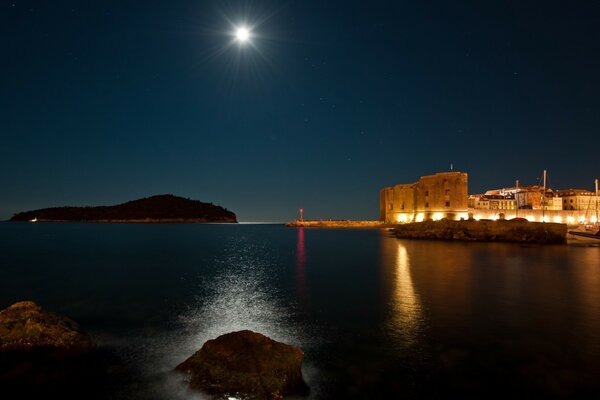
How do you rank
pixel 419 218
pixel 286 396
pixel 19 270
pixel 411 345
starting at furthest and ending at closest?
1. pixel 419 218
2. pixel 19 270
3. pixel 411 345
4. pixel 286 396

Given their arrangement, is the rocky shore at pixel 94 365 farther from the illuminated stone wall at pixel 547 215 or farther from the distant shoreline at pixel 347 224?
the distant shoreline at pixel 347 224

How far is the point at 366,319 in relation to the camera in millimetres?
10445

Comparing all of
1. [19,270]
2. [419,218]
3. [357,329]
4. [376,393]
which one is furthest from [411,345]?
[419,218]

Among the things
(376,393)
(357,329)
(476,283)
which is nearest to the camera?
(376,393)

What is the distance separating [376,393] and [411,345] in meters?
2.57

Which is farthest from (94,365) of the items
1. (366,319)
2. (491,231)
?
(491,231)

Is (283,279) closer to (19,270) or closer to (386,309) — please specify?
(386,309)

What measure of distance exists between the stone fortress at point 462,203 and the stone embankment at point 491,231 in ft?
44.9

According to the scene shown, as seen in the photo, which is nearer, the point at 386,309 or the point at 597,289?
the point at 386,309

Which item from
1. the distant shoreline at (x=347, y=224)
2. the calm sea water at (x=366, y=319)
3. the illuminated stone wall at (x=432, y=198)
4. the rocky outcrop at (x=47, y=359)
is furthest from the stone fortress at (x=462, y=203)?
the rocky outcrop at (x=47, y=359)

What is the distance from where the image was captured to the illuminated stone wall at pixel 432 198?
5962 centimetres

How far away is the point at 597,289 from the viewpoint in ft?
48.9

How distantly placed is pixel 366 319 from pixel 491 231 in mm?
37331

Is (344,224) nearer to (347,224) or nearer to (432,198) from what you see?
(347,224)
